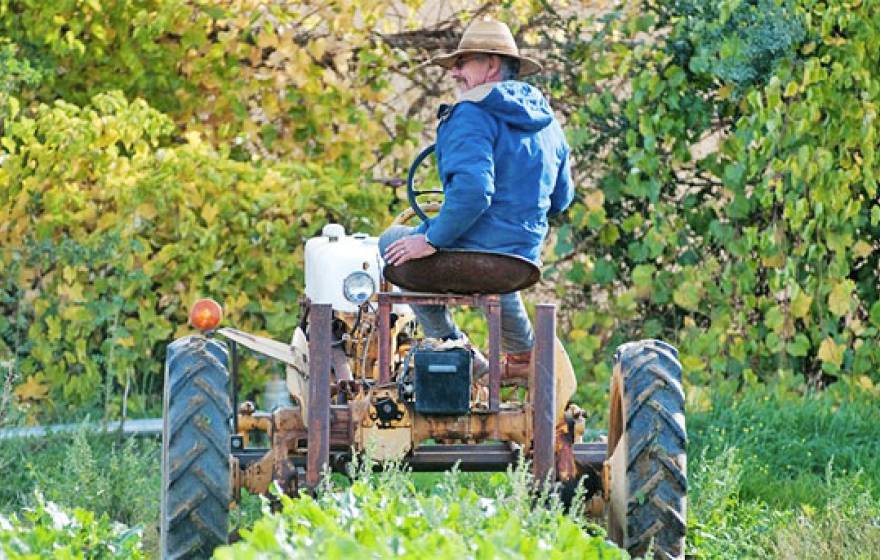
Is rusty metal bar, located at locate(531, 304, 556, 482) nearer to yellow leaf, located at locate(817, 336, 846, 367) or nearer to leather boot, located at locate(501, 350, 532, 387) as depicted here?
leather boot, located at locate(501, 350, 532, 387)

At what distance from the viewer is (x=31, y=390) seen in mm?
9656

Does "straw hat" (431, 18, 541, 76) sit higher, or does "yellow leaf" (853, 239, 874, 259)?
"straw hat" (431, 18, 541, 76)

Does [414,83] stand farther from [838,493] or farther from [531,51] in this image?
[838,493]

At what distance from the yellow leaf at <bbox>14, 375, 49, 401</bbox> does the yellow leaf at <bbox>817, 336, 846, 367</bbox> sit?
3804 mm

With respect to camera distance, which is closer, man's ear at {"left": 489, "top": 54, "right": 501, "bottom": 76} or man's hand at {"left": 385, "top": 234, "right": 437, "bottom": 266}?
man's hand at {"left": 385, "top": 234, "right": 437, "bottom": 266}

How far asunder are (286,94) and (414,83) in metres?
0.76

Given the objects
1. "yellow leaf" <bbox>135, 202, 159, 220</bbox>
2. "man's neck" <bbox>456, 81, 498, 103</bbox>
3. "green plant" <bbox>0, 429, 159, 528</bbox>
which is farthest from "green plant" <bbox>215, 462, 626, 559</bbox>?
"yellow leaf" <bbox>135, 202, 159, 220</bbox>

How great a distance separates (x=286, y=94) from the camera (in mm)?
10688

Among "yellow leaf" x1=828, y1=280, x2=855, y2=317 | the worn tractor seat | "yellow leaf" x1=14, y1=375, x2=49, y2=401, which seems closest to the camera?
the worn tractor seat

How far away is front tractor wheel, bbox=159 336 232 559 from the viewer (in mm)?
5871

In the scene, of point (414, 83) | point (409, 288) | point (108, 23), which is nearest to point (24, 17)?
point (108, 23)

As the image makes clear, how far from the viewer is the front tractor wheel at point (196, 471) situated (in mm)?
5871

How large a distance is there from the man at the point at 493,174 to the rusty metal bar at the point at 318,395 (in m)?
0.32

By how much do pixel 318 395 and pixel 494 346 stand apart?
0.56 m
